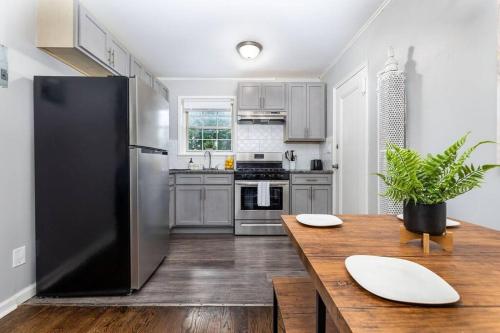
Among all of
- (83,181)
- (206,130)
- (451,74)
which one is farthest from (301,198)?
(83,181)

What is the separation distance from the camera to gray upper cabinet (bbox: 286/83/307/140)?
4.16 m

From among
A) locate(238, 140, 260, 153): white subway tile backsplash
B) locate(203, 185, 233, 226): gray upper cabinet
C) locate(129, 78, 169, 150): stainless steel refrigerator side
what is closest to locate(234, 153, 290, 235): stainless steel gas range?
locate(203, 185, 233, 226): gray upper cabinet

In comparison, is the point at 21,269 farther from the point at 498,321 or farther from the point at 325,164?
the point at 325,164

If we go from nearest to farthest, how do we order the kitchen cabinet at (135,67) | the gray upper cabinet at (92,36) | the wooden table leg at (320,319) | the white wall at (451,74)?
the wooden table leg at (320,319) < the white wall at (451,74) < the gray upper cabinet at (92,36) < the kitchen cabinet at (135,67)

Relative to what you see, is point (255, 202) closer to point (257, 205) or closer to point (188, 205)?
point (257, 205)

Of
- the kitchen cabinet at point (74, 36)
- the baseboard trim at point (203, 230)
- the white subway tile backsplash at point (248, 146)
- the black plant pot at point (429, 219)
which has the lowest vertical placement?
the baseboard trim at point (203, 230)

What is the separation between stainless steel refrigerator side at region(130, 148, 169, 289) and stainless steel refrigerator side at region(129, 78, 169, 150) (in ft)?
0.27

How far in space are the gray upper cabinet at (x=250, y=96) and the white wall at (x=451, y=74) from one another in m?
2.04

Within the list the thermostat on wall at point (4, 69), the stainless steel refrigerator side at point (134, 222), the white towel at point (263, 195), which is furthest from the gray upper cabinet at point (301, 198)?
the thermostat on wall at point (4, 69)

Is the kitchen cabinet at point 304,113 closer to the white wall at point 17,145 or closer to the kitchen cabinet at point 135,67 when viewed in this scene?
the kitchen cabinet at point 135,67

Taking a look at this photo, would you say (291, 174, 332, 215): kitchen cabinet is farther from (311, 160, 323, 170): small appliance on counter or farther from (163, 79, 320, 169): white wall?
(163, 79, 320, 169): white wall

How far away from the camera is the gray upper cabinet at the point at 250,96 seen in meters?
4.16

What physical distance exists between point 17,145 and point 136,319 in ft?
4.79

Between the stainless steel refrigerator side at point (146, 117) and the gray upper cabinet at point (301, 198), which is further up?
the stainless steel refrigerator side at point (146, 117)
